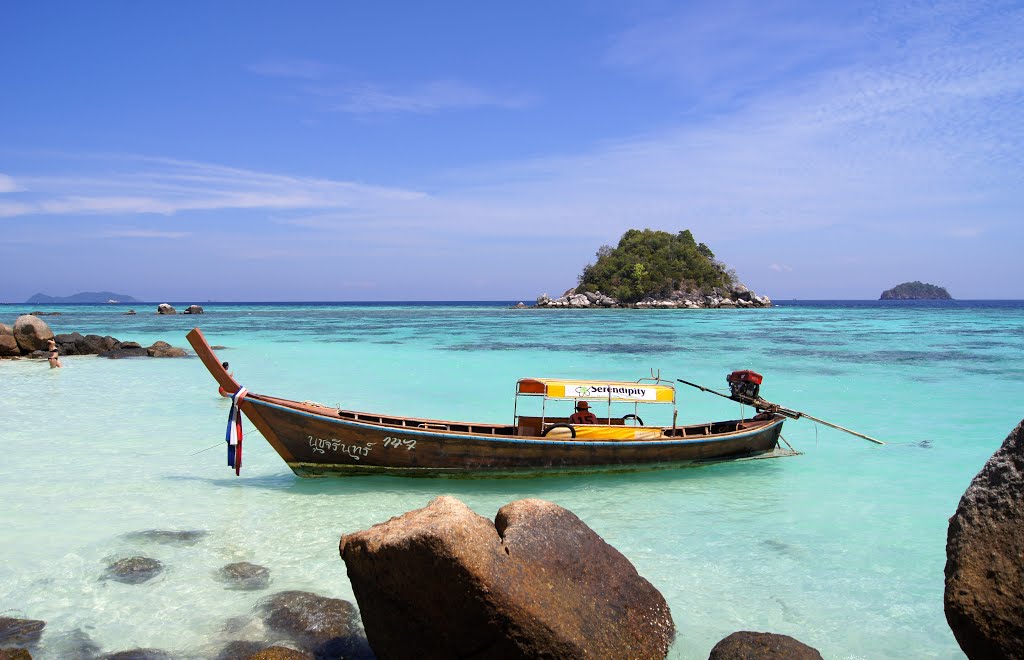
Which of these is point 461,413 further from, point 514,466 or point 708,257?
point 708,257

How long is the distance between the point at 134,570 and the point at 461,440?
4.58 meters

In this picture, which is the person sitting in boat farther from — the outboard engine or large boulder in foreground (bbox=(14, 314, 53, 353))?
large boulder in foreground (bbox=(14, 314, 53, 353))

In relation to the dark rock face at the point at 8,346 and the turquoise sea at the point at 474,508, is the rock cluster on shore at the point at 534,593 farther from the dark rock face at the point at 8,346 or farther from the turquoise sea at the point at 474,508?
the dark rock face at the point at 8,346

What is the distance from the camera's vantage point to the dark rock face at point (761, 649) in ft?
16.2

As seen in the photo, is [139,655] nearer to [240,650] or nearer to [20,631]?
[240,650]

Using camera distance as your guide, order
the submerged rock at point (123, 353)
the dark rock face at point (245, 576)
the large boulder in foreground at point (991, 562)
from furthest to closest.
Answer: the submerged rock at point (123, 353) < the dark rock face at point (245, 576) < the large boulder in foreground at point (991, 562)

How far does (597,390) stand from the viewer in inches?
430

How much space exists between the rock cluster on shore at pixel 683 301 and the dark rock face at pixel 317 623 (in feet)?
295

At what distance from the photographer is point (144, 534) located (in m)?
8.48

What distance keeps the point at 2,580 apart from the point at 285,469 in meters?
4.88

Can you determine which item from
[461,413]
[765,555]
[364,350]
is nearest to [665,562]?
[765,555]

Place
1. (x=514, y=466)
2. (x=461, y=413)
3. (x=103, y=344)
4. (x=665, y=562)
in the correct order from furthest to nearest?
(x=103, y=344) < (x=461, y=413) < (x=514, y=466) < (x=665, y=562)

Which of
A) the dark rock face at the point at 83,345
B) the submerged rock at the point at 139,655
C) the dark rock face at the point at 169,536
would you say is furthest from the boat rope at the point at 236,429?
the dark rock face at the point at 83,345

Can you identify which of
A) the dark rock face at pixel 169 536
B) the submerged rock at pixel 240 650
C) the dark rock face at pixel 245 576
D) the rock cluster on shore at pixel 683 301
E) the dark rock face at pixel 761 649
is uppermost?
the rock cluster on shore at pixel 683 301
